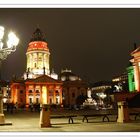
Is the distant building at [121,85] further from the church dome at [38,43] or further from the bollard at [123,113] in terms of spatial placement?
the bollard at [123,113]

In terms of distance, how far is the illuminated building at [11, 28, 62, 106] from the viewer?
98875 millimetres

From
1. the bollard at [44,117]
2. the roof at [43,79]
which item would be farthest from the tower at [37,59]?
the bollard at [44,117]

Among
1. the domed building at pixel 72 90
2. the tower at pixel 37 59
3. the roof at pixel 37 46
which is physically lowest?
the domed building at pixel 72 90

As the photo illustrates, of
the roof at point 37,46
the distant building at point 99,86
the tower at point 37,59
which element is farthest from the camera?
the distant building at point 99,86

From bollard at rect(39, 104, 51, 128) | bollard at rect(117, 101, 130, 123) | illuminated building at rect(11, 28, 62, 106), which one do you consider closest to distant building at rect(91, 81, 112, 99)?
illuminated building at rect(11, 28, 62, 106)

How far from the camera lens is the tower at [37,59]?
334 ft

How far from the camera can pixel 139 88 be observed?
2023 inches

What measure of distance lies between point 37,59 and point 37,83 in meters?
7.87

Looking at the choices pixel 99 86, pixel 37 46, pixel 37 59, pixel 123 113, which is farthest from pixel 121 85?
pixel 123 113

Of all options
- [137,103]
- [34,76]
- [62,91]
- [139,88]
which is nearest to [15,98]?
[34,76]

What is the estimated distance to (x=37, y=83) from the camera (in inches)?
3922

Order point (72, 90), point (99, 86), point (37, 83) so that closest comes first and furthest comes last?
point (37, 83) < point (72, 90) < point (99, 86)

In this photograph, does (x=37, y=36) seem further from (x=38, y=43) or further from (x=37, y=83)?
(x=37, y=83)
